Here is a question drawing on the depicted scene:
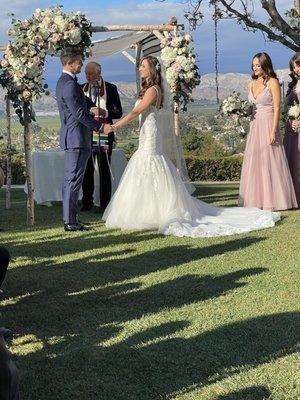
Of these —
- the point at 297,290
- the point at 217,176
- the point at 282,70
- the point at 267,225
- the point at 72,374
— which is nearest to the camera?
the point at 72,374

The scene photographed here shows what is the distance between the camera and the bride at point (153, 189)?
26.1 ft

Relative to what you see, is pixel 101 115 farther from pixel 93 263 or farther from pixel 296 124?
pixel 93 263

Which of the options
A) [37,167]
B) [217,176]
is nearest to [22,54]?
[37,167]

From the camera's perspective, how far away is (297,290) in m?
4.96

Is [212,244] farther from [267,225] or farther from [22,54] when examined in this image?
[22,54]

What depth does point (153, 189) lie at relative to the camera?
26.8ft

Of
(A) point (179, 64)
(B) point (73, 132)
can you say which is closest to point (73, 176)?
(B) point (73, 132)

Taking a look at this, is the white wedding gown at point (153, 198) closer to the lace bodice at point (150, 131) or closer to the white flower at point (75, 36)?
the lace bodice at point (150, 131)

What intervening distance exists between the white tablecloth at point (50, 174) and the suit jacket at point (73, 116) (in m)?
2.91

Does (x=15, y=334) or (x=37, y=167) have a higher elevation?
(x=37, y=167)

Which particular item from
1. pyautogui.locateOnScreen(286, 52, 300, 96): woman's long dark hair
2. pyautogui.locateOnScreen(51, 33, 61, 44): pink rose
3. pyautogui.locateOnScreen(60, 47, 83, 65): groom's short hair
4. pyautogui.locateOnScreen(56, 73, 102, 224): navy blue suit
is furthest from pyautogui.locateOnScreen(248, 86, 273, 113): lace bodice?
pyautogui.locateOnScreen(51, 33, 61, 44): pink rose

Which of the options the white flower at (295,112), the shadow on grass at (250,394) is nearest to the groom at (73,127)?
the white flower at (295,112)

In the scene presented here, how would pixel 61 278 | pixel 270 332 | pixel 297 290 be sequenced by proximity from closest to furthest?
1. pixel 270 332
2. pixel 297 290
3. pixel 61 278

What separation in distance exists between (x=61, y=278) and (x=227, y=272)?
1.46m
